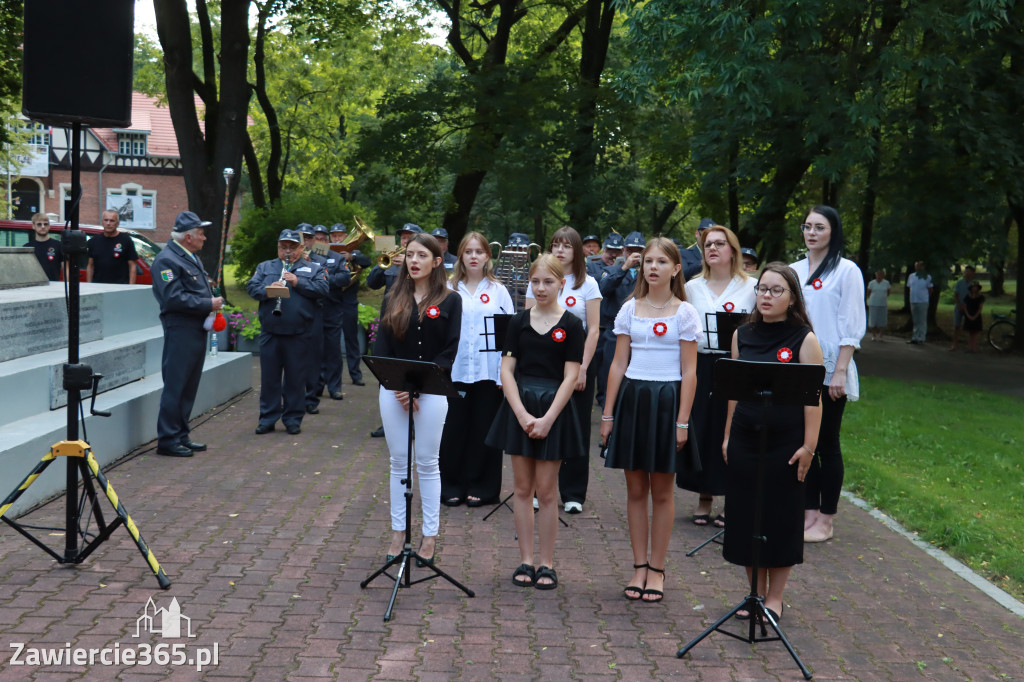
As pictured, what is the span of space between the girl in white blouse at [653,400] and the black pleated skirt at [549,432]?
0.20 m

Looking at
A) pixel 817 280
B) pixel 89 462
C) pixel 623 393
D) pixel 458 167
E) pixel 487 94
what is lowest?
pixel 89 462

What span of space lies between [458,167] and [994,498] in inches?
521

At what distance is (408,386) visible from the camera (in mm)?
5684

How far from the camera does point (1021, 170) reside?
57.0ft

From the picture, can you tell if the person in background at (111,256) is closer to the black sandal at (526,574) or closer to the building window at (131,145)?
the black sandal at (526,574)

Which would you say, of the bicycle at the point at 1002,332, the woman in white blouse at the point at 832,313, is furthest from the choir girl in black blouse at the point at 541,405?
the bicycle at the point at 1002,332

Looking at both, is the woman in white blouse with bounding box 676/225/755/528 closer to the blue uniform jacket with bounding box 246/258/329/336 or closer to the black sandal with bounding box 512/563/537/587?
the black sandal with bounding box 512/563/537/587

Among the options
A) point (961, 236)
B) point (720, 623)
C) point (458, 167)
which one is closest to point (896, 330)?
point (961, 236)

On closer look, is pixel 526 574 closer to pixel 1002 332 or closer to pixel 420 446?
pixel 420 446

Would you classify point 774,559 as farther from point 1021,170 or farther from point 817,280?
point 1021,170

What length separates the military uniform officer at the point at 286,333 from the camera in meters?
10.8

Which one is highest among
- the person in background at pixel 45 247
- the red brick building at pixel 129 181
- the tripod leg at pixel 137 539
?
the red brick building at pixel 129 181

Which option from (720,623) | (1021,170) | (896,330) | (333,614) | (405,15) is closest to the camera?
(720,623)

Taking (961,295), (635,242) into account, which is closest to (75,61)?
(635,242)
